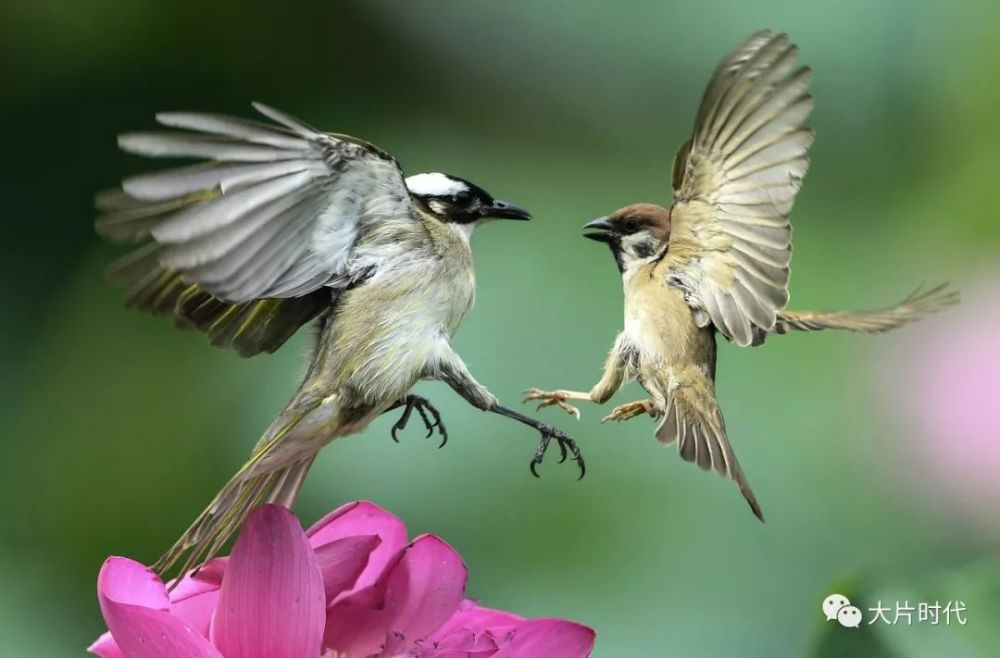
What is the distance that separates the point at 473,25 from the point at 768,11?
25cm

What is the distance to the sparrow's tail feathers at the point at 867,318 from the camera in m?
0.67

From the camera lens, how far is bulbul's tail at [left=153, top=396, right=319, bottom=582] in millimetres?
564

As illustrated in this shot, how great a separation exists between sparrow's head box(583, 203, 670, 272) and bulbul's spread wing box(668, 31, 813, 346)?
0.08 ft

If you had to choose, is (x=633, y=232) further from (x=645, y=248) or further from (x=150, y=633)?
(x=150, y=633)

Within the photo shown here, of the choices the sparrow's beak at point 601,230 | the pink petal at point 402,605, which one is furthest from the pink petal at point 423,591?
the sparrow's beak at point 601,230

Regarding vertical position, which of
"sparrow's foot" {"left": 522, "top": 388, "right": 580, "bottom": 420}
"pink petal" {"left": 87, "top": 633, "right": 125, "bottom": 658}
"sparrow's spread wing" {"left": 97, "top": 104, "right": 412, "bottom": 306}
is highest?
"sparrow's spread wing" {"left": 97, "top": 104, "right": 412, "bottom": 306}

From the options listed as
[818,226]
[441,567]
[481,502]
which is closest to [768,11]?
[818,226]

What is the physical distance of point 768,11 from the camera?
1.06 m

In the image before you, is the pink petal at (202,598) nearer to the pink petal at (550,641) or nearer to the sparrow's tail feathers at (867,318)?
the pink petal at (550,641)

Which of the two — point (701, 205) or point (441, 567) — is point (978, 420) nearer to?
point (701, 205)

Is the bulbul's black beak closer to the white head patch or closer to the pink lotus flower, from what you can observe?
the white head patch
